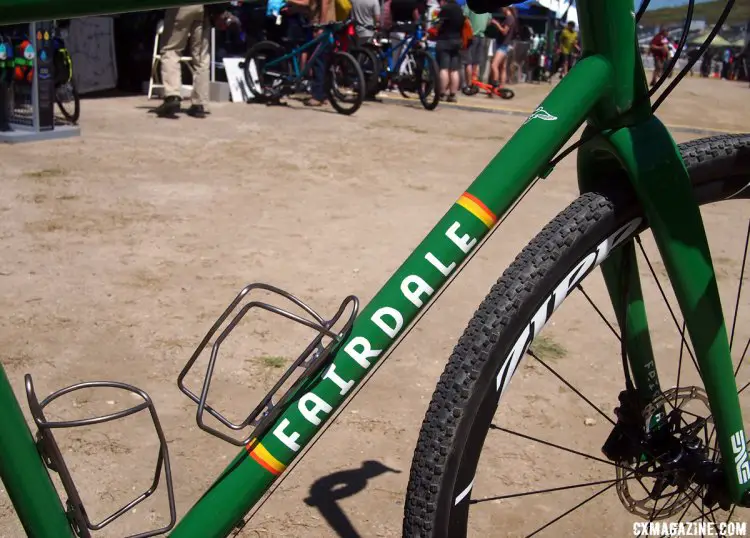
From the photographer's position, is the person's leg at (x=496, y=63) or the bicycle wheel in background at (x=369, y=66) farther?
the person's leg at (x=496, y=63)

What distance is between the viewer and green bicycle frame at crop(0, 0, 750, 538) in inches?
52.2

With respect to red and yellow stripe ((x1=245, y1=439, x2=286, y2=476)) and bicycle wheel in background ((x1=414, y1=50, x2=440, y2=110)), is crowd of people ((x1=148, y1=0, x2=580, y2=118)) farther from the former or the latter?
red and yellow stripe ((x1=245, y1=439, x2=286, y2=476))

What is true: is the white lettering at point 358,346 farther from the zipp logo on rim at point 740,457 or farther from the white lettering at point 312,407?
the zipp logo on rim at point 740,457

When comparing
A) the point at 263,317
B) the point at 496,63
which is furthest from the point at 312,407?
the point at 496,63

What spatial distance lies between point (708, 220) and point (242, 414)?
3.87 metres

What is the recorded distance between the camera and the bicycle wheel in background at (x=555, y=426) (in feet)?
4.41

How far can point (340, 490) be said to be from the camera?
2.33 metres

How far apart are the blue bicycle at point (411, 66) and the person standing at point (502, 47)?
11.8 ft

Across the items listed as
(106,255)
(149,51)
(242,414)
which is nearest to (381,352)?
(242,414)

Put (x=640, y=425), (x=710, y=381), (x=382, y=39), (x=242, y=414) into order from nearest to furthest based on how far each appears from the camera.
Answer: (x=710, y=381) < (x=640, y=425) < (x=242, y=414) < (x=382, y=39)

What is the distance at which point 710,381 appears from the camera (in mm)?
1547

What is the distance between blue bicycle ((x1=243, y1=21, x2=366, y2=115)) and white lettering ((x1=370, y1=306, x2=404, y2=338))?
332 inches

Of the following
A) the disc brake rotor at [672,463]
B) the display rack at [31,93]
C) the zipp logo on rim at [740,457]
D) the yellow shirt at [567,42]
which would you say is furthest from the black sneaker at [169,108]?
the yellow shirt at [567,42]

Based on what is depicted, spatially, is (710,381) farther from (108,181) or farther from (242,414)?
(108,181)
